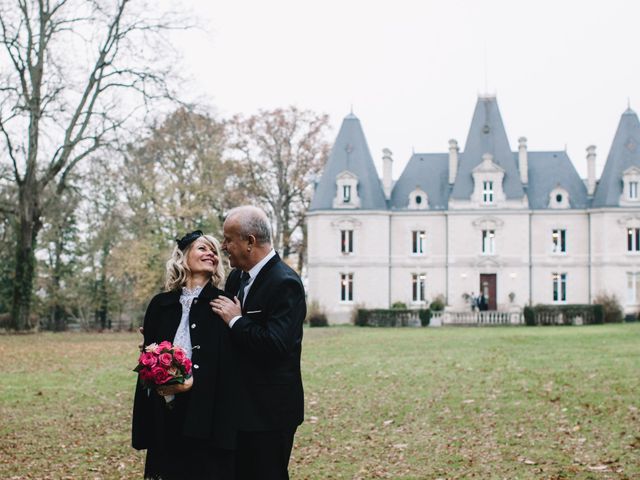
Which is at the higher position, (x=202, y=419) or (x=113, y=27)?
(x=113, y=27)

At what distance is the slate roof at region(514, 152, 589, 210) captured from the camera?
46438mm

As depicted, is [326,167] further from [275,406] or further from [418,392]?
[275,406]

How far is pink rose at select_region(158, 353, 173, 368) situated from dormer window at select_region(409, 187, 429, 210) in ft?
141

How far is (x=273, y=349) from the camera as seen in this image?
4.63m

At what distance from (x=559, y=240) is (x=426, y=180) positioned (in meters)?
8.01

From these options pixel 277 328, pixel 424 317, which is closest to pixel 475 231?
pixel 424 317

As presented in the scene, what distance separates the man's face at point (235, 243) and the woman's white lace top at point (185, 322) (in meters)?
0.28

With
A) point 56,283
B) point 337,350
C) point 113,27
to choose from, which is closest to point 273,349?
point 337,350

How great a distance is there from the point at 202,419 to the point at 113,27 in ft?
86.5

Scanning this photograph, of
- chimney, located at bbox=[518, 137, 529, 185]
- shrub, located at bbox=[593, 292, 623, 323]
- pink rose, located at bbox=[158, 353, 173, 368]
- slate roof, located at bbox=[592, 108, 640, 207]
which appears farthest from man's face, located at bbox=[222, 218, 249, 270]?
chimney, located at bbox=[518, 137, 529, 185]

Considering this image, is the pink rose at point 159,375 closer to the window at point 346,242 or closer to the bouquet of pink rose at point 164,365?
the bouquet of pink rose at point 164,365

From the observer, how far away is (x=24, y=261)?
95.3ft

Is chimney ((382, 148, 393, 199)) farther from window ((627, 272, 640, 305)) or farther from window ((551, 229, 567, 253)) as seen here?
window ((627, 272, 640, 305))

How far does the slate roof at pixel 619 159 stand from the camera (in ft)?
147
